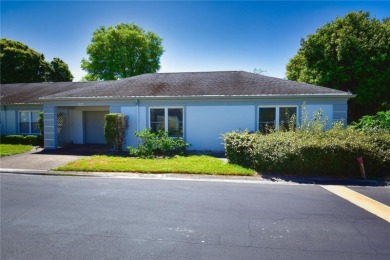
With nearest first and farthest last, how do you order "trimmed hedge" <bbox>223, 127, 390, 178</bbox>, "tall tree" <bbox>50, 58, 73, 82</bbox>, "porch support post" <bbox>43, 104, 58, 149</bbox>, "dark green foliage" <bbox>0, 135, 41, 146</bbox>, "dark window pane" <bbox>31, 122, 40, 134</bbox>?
"trimmed hedge" <bbox>223, 127, 390, 178</bbox>, "porch support post" <bbox>43, 104, 58, 149</bbox>, "dark green foliage" <bbox>0, 135, 41, 146</bbox>, "dark window pane" <bbox>31, 122, 40, 134</bbox>, "tall tree" <bbox>50, 58, 73, 82</bbox>

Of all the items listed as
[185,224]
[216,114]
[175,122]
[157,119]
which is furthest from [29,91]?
[185,224]

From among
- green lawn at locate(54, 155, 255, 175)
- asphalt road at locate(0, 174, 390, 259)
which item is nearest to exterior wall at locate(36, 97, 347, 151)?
green lawn at locate(54, 155, 255, 175)

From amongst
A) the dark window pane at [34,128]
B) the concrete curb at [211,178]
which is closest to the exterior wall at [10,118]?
the dark window pane at [34,128]

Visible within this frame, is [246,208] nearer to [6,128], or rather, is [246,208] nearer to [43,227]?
[43,227]

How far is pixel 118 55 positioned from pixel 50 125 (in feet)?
87.4

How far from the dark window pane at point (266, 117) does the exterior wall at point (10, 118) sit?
656 inches

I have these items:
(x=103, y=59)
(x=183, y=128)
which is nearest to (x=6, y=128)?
(x=183, y=128)

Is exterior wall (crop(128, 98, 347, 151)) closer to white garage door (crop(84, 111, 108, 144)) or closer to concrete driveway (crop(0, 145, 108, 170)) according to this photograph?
concrete driveway (crop(0, 145, 108, 170))

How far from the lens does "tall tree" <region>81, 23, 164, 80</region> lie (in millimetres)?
37500

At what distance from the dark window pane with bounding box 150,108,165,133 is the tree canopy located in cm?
3102

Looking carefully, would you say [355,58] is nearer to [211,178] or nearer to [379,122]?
[379,122]

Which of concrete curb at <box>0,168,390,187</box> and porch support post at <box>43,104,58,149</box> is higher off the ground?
porch support post at <box>43,104,58,149</box>

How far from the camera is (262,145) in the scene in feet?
29.7

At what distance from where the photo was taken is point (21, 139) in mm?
15984
